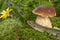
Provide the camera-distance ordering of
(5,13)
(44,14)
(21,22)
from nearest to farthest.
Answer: (44,14), (21,22), (5,13)

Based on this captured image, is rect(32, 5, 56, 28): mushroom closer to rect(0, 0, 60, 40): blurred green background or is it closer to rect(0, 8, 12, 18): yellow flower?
rect(0, 0, 60, 40): blurred green background

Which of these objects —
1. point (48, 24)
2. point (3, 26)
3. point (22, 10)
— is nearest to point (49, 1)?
point (22, 10)

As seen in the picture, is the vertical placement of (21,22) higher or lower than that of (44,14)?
lower

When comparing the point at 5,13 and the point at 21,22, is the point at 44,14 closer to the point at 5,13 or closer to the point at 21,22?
the point at 21,22

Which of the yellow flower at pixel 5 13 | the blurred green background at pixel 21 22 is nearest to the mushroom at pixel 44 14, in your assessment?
the blurred green background at pixel 21 22

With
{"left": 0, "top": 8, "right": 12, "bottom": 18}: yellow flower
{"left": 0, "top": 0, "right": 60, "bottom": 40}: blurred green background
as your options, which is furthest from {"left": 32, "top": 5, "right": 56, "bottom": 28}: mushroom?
{"left": 0, "top": 8, "right": 12, "bottom": 18}: yellow flower

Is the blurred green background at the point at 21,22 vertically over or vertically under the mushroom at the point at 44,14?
under

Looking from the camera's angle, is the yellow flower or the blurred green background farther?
the yellow flower

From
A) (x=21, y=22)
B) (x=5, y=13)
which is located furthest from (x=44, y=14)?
(x=5, y=13)

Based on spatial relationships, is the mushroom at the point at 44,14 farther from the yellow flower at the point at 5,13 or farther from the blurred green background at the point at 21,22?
the yellow flower at the point at 5,13
